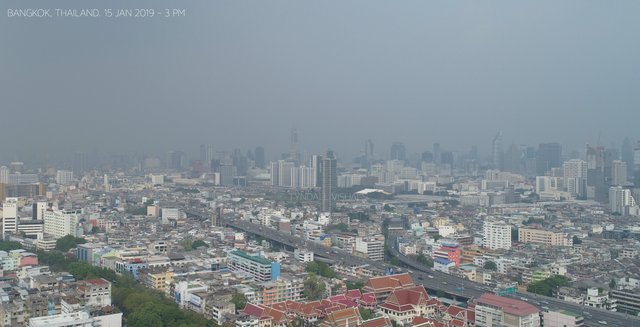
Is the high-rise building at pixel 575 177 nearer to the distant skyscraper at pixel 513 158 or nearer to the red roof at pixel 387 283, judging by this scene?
the distant skyscraper at pixel 513 158

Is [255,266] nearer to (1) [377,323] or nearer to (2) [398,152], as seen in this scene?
(1) [377,323]

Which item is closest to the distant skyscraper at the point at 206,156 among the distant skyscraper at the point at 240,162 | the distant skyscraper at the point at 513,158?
the distant skyscraper at the point at 240,162

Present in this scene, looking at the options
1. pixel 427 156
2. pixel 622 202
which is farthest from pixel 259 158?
pixel 622 202

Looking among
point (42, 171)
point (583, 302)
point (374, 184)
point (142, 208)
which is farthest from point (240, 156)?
point (583, 302)

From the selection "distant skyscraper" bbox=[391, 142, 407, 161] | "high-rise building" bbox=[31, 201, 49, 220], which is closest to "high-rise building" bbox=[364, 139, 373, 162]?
"distant skyscraper" bbox=[391, 142, 407, 161]

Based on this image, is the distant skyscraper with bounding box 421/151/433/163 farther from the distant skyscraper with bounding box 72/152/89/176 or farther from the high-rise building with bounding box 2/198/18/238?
the high-rise building with bounding box 2/198/18/238
